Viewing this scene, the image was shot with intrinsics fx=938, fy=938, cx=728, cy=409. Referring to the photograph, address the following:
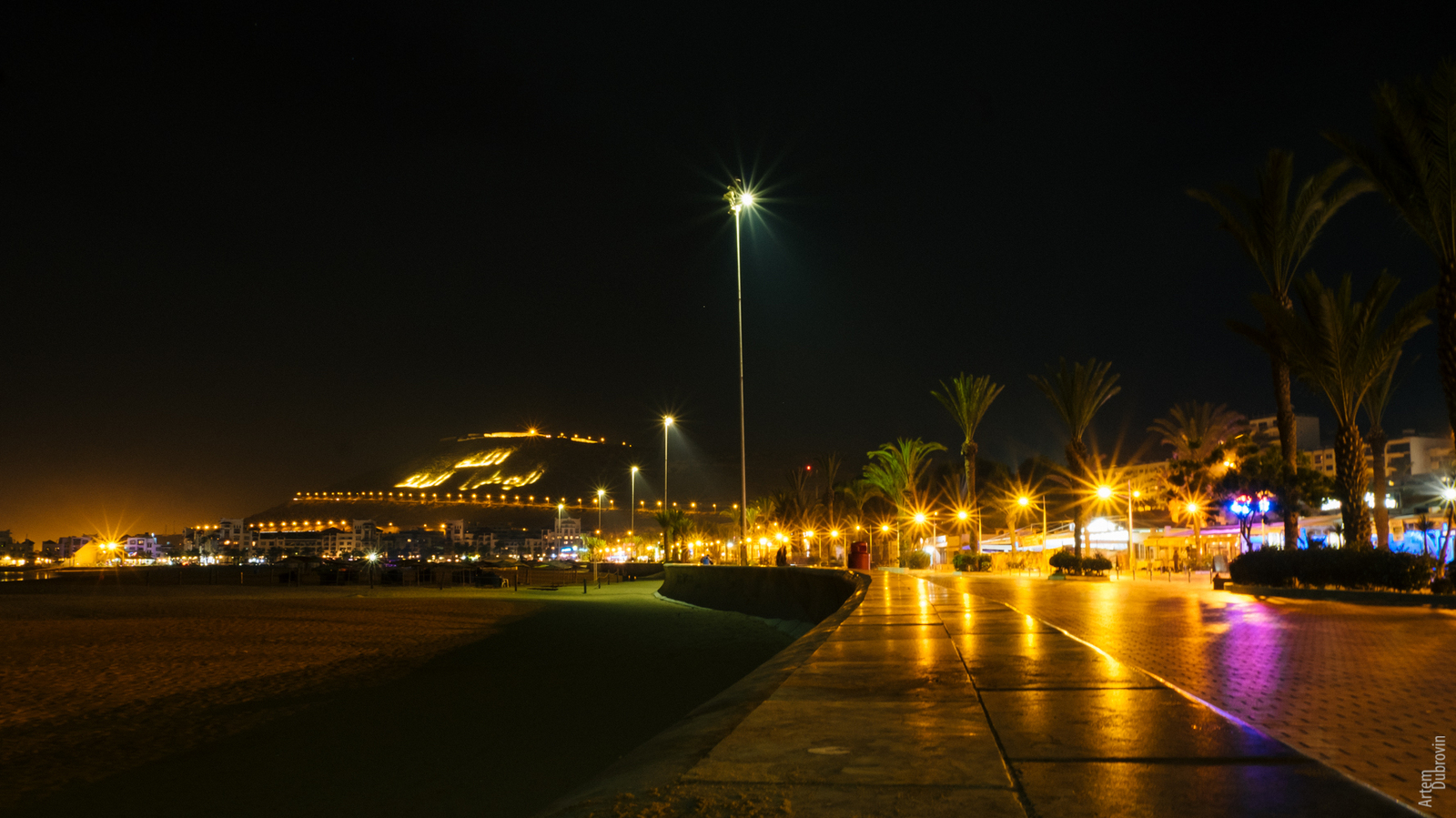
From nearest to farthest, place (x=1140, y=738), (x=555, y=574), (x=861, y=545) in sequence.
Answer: (x=1140, y=738), (x=861, y=545), (x=555, y=574)

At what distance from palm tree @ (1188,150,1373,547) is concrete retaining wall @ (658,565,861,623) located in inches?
500

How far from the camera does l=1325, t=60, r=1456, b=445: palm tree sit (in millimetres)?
17891

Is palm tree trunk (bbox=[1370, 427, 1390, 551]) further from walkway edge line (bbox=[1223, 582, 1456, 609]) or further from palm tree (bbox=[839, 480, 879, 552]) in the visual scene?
palm tree (bbox=[839, 480, 879, 552])

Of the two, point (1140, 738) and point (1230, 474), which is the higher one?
point (1230, 474)

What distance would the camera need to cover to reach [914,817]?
2.77 meters

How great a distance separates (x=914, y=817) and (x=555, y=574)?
2615 inches

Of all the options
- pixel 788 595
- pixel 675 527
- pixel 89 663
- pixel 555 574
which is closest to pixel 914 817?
pixel 89 663

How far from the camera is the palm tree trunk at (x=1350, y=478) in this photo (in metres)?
21.8

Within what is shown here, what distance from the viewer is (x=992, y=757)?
3.61 m

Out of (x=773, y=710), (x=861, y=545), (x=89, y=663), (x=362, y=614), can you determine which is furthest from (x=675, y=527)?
(x=773, y=710)

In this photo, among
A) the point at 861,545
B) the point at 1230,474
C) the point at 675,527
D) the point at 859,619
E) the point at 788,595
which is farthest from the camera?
the point at 675,527

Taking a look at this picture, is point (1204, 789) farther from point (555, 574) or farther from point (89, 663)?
point (555, 574)

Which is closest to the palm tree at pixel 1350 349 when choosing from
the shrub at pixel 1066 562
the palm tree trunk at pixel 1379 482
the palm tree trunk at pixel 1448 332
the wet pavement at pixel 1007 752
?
the palm tree trunk at pixel 1448 332

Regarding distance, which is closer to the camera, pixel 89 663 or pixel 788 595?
pixel 89 663
